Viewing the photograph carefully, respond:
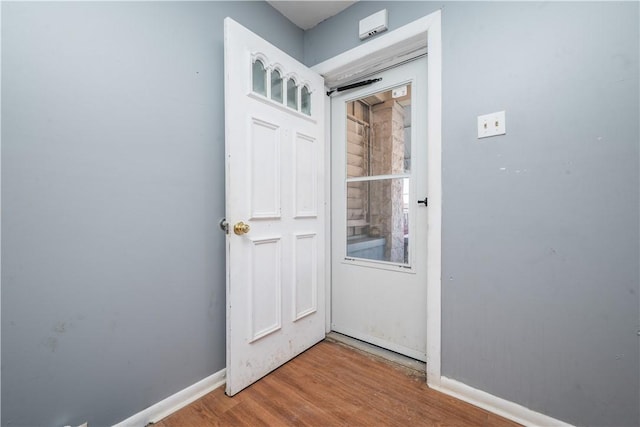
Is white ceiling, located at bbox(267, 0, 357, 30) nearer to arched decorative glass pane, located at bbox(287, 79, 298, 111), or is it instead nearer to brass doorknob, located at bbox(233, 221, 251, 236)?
arched decorative glass pane, located at bbox(287, 79, 298, 111)

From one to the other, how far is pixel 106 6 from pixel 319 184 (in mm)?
1383

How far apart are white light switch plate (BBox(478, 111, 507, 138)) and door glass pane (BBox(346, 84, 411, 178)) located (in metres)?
0.49

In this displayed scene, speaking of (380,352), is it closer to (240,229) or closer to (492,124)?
(240,229)

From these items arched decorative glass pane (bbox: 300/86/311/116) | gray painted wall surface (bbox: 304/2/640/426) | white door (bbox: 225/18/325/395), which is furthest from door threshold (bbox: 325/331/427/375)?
arched decorative glass pane (bbox: 300/86/311/116)

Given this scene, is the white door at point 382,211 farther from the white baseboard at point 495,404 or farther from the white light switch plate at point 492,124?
the white light switch plate at point 492,124

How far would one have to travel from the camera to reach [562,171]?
3.85 ft

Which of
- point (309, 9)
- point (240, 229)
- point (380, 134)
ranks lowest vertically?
point (240, 229)

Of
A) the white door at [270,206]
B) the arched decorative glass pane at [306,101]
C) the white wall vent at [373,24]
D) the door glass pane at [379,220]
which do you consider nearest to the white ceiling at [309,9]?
the white wall vent at [373,24]

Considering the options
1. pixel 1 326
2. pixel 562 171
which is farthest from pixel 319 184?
pixel 1 326

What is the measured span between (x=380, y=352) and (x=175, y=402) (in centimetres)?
124

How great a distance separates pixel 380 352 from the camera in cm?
186

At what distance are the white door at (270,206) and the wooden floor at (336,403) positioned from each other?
11 centimetres

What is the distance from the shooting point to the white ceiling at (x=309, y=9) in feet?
5.93

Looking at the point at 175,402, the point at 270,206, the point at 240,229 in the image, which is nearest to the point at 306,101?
the point at 270,206
